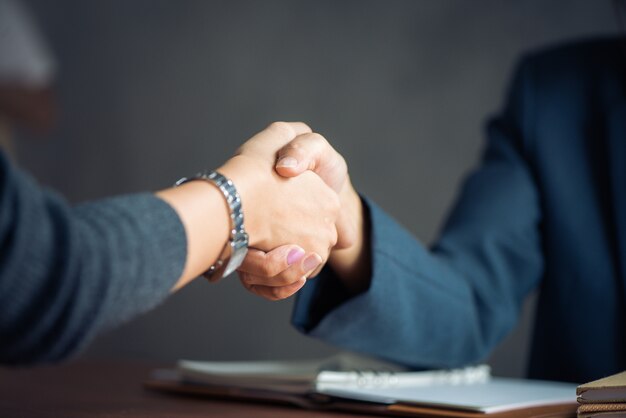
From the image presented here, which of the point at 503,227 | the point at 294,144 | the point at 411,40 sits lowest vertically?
the point at 503,227

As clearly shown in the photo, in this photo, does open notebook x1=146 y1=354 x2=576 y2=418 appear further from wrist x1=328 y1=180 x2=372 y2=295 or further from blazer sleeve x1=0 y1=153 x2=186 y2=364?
blazer sleeve x1=0 y1=153 x2=186 y2=364

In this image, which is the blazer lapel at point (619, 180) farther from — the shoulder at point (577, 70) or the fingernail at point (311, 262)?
the fingernail at point (311, 262)

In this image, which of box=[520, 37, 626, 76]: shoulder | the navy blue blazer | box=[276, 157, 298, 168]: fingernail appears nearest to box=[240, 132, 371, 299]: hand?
box=[276, 157, 298, 168]: fingernail

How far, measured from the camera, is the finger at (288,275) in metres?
0.59

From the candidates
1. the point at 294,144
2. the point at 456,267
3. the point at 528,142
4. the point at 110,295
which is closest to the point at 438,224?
the point at 528,142

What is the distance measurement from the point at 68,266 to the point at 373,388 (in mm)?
347

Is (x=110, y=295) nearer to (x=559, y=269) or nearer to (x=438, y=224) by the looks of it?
(x=559, y=269)

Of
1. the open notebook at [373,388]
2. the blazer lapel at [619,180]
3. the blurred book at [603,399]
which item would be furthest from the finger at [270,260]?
the blazer lapel at [619,180]

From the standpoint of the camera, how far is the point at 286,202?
57 centimetres

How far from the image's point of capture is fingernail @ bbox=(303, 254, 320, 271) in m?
0.60

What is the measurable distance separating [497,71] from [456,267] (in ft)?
2.16

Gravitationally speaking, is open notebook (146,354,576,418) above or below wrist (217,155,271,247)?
below

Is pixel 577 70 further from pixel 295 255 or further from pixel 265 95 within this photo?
pixel 265 95

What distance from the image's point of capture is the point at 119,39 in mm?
2061
